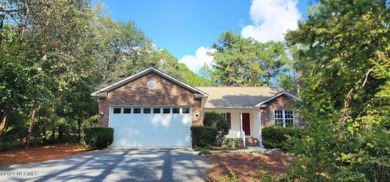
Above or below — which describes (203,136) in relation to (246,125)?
below

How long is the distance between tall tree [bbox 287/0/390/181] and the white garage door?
1054 cm

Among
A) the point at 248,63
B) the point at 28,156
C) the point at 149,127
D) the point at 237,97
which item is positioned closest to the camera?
the point at 28,156

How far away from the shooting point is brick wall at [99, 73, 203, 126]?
17609 mm

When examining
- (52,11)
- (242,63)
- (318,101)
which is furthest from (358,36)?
(242,63)

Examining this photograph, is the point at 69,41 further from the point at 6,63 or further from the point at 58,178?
the point at 58,178

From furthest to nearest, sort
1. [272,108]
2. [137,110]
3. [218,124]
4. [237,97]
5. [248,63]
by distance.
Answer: [248,63] → [237,97] → [272,108] → [218,124] → [137,110]

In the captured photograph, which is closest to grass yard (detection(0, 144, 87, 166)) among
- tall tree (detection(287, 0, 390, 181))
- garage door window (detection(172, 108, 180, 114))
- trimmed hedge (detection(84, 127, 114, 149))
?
trimmed hedge (detection(84, 127, 114, 149))

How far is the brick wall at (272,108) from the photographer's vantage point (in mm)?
19344

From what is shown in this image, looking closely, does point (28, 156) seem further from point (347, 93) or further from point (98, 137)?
point (347, 93)

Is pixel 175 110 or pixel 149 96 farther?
pixel 175 110

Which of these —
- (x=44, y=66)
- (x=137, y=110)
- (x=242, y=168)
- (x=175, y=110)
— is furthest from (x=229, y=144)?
(x=44, y=66)

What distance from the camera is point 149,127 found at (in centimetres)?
1748

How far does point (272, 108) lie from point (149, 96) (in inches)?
321

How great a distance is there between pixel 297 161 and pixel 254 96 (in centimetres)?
1941
